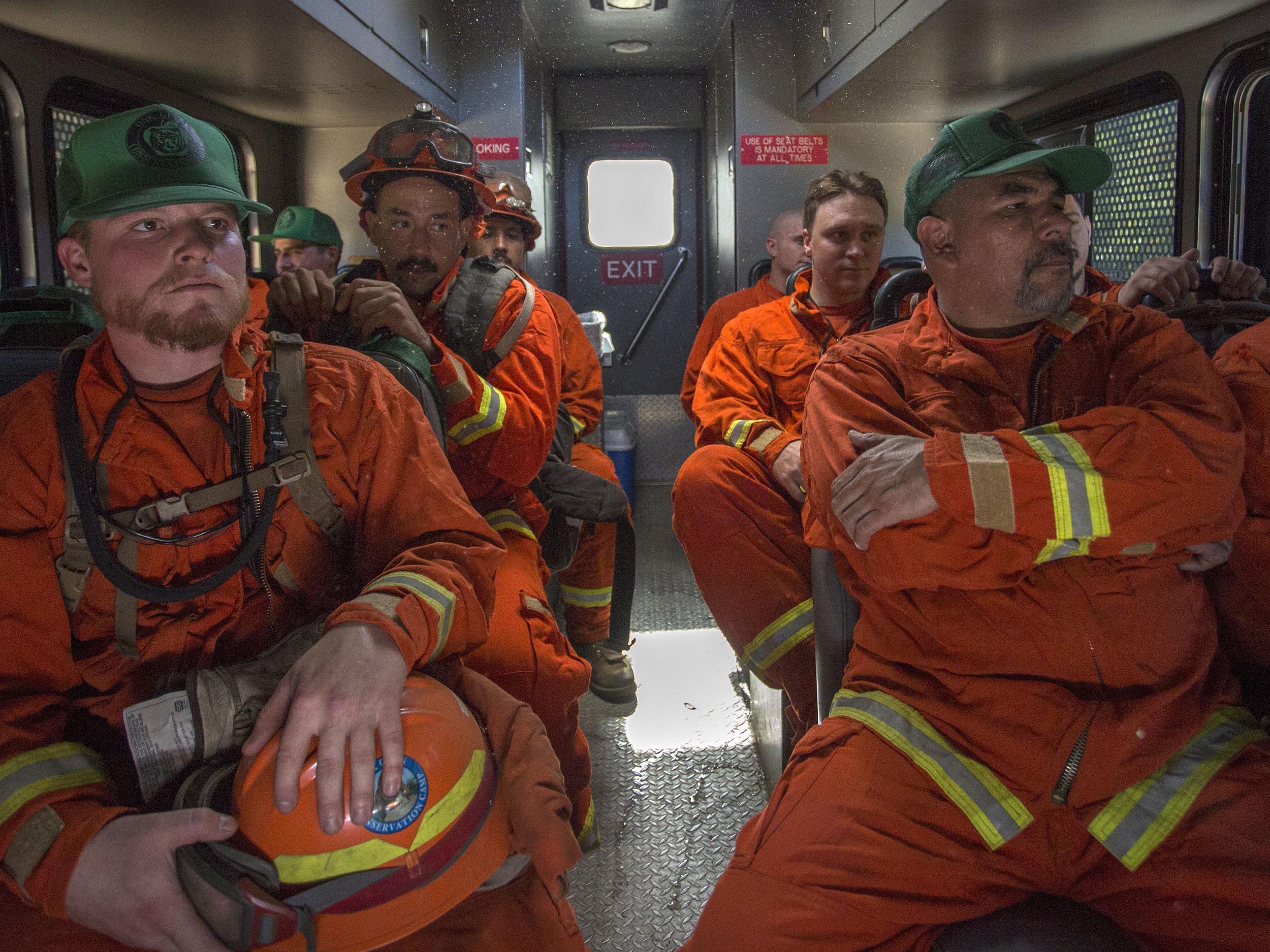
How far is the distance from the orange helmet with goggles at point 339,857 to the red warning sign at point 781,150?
5.09m

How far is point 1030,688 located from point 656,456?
5.44m

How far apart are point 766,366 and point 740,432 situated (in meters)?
0.45

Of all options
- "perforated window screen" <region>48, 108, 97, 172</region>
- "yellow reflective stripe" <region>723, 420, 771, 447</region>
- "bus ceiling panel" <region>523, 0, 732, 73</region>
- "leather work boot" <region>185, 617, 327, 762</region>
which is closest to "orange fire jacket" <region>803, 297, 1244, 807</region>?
"leather work boot" <region>185, 617, 327, 762</region>

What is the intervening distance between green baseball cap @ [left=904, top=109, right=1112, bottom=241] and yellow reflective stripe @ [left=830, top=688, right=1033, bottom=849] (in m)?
1.17

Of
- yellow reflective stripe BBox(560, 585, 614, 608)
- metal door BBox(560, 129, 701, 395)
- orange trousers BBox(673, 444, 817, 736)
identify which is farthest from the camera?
metal door BBox(560, 129, 701, 395)

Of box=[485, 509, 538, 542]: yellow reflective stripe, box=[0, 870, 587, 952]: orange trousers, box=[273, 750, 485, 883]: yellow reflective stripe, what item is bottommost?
box=[0, 870, 587, 952]: orange trousers

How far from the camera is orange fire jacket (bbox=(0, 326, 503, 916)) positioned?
1410 millimetres

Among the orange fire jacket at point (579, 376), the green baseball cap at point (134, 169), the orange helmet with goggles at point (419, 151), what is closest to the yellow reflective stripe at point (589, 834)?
the green baseball cap at point (134, 169)

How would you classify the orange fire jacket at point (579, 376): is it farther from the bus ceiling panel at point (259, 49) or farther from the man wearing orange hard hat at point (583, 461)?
the bus ceiling panel at point (259, 49)

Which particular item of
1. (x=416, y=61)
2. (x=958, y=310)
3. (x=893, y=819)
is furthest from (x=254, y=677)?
(x=416, y=61)

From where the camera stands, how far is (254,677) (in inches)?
57.4

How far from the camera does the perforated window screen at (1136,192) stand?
362 centimetres

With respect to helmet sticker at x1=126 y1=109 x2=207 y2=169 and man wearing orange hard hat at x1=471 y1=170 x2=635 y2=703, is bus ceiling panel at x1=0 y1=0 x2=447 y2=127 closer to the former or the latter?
man wearing orange hard hat at x1=471 y1=170 x2=635 y2=703

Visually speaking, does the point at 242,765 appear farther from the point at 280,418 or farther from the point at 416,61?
the point at 416,61
